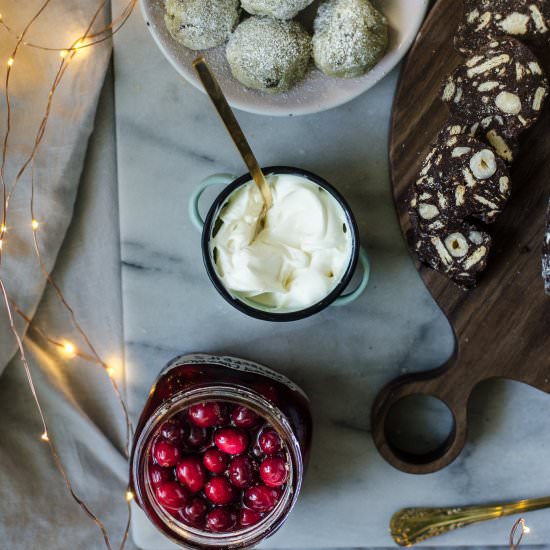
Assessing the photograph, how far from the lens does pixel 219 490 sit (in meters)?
1.01

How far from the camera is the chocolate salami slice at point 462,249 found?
3.51ft

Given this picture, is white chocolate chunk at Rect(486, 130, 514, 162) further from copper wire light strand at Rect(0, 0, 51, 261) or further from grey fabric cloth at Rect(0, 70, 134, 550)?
copper wire light strand at Rect(0, 0, 51, 261)

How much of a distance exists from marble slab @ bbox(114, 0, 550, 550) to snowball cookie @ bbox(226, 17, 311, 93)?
0.11m

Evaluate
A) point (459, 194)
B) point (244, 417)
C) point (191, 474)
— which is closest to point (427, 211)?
point (459, 194)

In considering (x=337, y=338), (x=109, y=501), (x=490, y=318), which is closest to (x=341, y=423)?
(x=337, y=338)

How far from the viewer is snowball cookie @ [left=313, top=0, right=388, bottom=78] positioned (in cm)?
103

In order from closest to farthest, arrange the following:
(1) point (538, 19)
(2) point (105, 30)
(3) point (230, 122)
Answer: (3) point (230, 122) < (1) point (538, 19) < (2) point (105, 30)

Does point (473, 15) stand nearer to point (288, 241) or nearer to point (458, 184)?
point (458, 184)

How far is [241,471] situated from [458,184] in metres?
0.49

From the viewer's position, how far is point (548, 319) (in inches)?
44.6

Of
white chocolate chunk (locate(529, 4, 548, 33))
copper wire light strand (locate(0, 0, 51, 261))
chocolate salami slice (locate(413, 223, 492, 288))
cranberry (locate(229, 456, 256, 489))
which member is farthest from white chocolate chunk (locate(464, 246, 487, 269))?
copper wire light strand (locate(0, 0, 51, 261))

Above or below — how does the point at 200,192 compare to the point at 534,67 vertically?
below

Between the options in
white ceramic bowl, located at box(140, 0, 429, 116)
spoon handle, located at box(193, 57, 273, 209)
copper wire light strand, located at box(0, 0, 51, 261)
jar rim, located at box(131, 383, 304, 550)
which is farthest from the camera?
copper wire light strand, located at box(0, 0, 51, 261)

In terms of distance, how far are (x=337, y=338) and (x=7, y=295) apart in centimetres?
54
